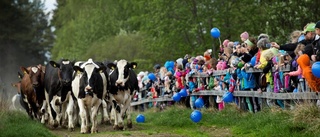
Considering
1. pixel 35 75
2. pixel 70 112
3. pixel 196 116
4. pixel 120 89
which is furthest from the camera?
pixel 35 75

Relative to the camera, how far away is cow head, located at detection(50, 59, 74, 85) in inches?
816

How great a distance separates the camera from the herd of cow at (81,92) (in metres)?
19.4

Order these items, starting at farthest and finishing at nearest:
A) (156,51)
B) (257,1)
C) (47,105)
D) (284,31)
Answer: (156,51) → (257,1) → (284,31) → (47,105)

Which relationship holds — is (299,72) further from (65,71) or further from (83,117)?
(65,71)

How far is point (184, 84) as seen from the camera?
23.7 m

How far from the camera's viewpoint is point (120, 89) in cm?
2048

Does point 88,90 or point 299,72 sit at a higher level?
point 88,90

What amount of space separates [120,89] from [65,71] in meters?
1.88

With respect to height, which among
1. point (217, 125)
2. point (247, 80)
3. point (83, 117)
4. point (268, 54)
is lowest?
point (217, 125)

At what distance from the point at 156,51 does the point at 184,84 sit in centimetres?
1741

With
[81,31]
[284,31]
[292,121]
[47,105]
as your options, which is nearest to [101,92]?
[47,105]

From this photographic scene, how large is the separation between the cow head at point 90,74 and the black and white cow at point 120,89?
0.69m

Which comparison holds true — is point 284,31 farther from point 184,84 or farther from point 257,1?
point 184,84

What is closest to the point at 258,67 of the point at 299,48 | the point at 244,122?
the point at 244,122
